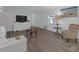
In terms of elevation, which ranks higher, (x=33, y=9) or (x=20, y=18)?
(x=33, y=9)

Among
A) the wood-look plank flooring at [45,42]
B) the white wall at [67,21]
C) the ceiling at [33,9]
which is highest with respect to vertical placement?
the ceiling at [33,9]

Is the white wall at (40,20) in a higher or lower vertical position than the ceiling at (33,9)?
lower

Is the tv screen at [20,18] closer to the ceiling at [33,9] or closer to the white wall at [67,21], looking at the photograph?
the ceiling at [33,9]

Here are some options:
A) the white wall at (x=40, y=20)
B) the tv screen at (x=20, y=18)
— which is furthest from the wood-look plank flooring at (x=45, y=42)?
the tv screen at (x=20, y=18)

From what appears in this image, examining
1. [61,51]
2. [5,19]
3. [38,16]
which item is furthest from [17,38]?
[61,51]

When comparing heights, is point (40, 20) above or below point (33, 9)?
below

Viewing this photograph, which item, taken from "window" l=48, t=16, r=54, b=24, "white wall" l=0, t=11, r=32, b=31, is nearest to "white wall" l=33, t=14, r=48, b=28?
"window" l=48, t=16, r=54, b=24

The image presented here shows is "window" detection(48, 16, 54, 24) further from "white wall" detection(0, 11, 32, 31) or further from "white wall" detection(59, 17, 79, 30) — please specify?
"white wall" detection(0, 11, 32, 31)

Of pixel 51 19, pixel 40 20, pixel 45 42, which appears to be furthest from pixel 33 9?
pixel 45 42

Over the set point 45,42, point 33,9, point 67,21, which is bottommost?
point 45,42

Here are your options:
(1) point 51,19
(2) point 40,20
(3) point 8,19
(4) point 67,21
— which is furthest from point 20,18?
(4) point 67,21

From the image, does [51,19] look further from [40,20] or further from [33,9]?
[33,9]

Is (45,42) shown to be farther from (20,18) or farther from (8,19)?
(8,19)
